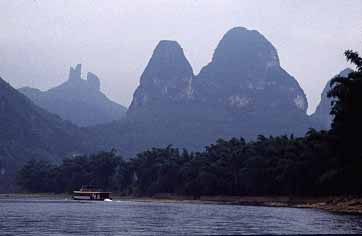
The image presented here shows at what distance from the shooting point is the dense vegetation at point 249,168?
76.1 m

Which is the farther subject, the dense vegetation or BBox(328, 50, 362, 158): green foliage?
the dense vegetation

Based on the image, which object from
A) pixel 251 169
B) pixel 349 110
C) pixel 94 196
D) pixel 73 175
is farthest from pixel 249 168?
pixel 73 175

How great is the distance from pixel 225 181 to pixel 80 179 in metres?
59.9

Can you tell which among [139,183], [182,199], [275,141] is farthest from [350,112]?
[139,183]

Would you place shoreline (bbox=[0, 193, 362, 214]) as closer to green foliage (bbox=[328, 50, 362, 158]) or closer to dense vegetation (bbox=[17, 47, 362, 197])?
dense vegetation (bbox=[17, 47, 362, 197])

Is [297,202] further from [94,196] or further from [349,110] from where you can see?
[94,196]

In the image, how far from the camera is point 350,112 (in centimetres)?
7244

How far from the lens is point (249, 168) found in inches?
4646

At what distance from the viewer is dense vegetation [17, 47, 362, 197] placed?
250 ft

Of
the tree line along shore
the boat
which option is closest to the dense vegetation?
the tree line along shore

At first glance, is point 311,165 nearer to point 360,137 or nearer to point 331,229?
point 360,137

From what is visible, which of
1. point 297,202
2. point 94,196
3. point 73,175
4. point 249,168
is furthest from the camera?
point 73,175

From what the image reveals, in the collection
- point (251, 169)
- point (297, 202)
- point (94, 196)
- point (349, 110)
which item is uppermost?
point (349, 110)

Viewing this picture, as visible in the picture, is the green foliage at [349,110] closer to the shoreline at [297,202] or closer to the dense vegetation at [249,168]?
the dense vegetation at [249,168]
